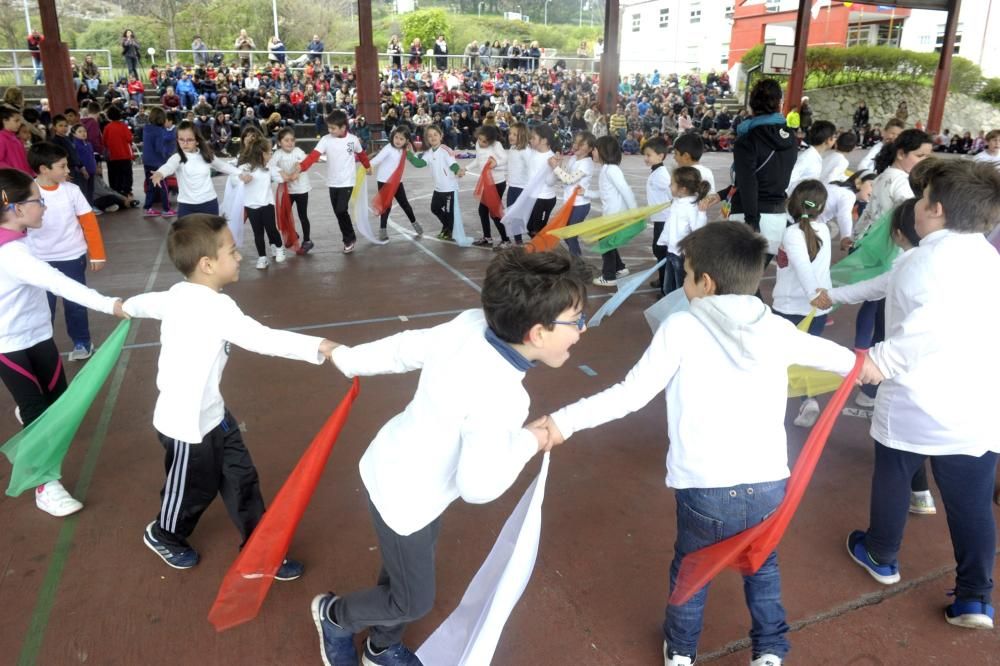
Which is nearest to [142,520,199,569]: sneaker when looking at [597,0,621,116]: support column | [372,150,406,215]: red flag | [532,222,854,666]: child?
[532,222,854,666]: child

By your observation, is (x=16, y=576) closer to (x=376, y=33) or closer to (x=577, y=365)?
(x=577, y=365)

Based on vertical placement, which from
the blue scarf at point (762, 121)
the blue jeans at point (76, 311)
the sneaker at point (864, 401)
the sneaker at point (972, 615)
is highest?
the blue scarf at point (762, 121)

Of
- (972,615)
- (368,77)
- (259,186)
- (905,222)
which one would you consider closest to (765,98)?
(905,222)

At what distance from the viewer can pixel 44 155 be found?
456 centimetres

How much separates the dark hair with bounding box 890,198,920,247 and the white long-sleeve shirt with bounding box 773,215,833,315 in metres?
0.53

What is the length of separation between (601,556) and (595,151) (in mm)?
5161

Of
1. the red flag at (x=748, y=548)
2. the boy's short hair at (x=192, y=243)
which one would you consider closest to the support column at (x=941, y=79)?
the red flag at (x=748, y=548)

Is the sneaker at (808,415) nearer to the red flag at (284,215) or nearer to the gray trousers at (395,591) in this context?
the gray trousers at (395,591)

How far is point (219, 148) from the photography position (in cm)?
1934

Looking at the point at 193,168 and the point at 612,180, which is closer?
the point at 612,180

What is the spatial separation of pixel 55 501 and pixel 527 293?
2.90 meters

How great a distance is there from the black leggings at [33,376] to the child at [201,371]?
1029mm

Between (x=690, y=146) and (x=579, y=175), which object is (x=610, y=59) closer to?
(x=579, y=175)

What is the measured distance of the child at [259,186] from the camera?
25.7 ft
